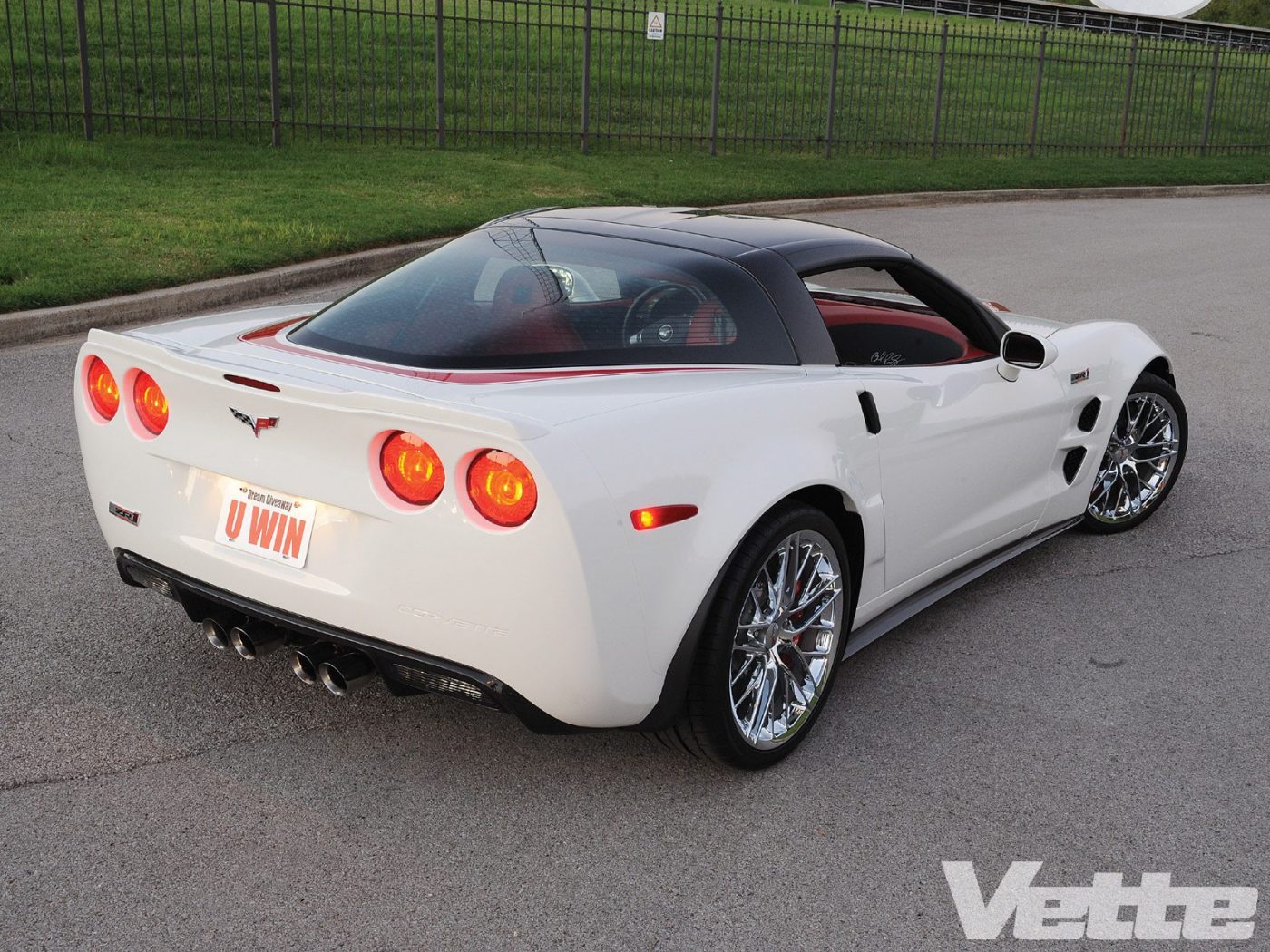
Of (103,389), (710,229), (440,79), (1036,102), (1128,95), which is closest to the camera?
(103,389)

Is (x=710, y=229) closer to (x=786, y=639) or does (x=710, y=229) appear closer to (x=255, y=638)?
(x=786, y=639)

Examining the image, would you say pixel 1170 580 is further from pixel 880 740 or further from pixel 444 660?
pixel 444 660

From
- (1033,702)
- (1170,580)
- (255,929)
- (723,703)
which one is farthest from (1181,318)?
(255,929)

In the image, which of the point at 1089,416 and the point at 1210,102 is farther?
the point at 1210,102

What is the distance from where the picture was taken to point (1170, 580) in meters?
5.20

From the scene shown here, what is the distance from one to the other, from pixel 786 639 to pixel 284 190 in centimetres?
1056

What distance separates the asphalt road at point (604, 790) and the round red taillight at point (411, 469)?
33.0 inches

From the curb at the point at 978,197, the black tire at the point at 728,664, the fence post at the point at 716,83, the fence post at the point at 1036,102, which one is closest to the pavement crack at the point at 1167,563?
the black tire at the point at 728,664

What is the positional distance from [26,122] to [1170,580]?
1407cm

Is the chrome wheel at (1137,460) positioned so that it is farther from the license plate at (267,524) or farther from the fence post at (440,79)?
the fence post at (440,79)

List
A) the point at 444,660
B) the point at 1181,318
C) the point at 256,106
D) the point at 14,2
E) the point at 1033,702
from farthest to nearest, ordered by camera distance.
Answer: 1. the point at 14,2
2. the point at 256,106
3. the point at 1181,318
4. the point at 1033,702
5. the point at 444,660

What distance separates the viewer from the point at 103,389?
149 inches

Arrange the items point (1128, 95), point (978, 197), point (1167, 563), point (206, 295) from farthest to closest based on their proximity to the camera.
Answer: point (1128, 95), point (978, 197), point (206, 295), point (1167, 563)

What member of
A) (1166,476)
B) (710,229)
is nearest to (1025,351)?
(710,229)
